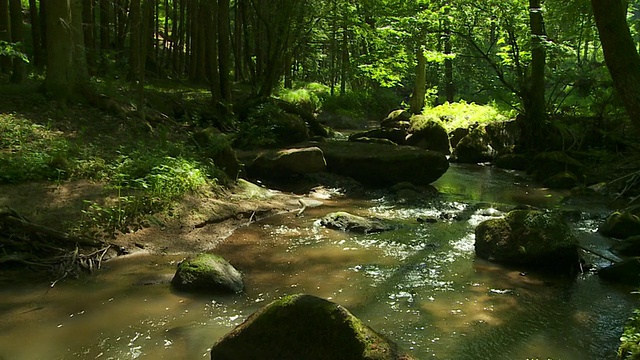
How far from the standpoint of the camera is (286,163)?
1364cm

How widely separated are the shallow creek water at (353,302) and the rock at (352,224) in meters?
0.31

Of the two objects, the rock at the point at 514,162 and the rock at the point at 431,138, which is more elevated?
the rock at the point at 431,138

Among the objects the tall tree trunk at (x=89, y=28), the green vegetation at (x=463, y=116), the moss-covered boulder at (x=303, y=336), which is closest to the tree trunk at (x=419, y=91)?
the green vegetation at (x=463, y=116)

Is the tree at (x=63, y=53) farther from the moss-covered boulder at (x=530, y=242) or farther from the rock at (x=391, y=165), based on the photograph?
the moss-covered boulder at (x=530, y=242)

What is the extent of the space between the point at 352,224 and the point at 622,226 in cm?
485

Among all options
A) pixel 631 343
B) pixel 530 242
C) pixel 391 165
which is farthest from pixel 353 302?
pixel 391 165

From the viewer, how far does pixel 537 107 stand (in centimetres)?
1723

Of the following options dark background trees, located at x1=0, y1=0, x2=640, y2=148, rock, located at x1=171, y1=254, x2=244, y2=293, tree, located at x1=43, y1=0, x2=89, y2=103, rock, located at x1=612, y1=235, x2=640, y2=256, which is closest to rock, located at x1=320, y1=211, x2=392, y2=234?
rock, located at x1=171, y1=254, x2=244, y2=293

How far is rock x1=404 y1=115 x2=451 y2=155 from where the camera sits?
2003cm

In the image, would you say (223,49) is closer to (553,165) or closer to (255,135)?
(255,135)

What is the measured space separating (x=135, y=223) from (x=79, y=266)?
145cm

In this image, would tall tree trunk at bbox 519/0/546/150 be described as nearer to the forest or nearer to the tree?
the forest

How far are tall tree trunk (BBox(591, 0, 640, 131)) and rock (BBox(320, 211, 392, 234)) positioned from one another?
17.0ft

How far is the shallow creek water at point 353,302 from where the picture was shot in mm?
5176
